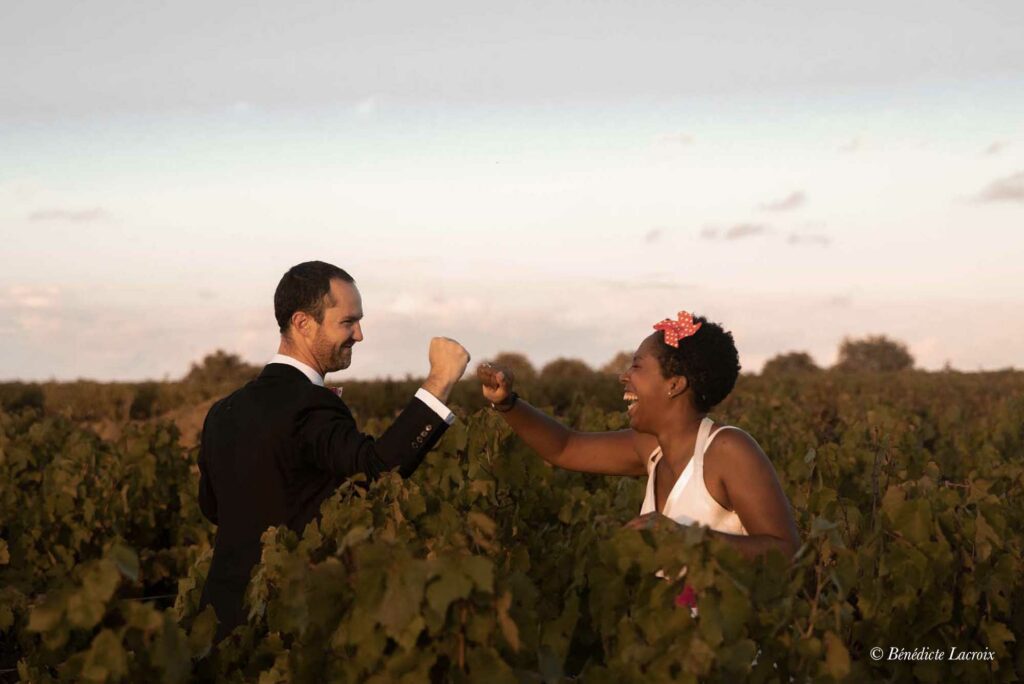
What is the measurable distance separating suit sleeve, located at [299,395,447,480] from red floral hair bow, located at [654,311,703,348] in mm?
712

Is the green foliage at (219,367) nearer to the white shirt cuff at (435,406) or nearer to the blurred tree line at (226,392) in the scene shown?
the blurred tree line at (226,392)

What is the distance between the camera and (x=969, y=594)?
14.7 feet

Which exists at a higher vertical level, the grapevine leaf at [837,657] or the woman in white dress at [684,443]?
the woman in white dress at [684,443]

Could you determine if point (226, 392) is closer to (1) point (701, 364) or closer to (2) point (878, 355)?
(1) point (701, 364)

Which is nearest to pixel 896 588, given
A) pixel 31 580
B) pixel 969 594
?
pixel 969 594

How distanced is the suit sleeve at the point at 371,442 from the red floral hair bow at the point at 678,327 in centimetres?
71

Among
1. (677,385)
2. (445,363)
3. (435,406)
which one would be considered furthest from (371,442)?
(677,385)

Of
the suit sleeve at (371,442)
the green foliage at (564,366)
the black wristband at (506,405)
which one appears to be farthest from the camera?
the green foliage at (564,366)

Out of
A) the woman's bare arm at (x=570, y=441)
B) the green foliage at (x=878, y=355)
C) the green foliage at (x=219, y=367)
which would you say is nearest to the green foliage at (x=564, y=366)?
the green foliage at (x=219, y=367)

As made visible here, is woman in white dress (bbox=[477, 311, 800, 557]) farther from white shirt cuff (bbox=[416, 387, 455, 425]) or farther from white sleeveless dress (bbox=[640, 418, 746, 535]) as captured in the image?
white shirt cuff (bbox=[416, 387, 455, 425])

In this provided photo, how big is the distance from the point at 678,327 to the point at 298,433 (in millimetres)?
1190

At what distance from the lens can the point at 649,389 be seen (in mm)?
3590

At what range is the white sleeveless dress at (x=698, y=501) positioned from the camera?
3332 millimetres

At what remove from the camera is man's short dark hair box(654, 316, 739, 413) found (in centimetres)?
356
